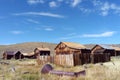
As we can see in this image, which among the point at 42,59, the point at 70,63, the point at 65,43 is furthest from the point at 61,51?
the point at 70,63

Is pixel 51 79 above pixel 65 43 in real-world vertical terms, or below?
below

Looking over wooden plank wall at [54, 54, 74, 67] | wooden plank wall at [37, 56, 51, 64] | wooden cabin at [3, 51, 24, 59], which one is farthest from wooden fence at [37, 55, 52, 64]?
wooden cabin at [3, 51, 24, 59]

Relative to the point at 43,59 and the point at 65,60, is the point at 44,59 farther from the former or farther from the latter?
the point at 65,60

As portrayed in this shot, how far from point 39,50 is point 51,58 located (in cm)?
5222

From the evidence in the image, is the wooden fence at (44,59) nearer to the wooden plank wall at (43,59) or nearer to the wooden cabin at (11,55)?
the wooden plank wall at (43,59)

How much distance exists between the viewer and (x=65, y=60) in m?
32.1

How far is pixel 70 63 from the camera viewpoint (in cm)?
3125

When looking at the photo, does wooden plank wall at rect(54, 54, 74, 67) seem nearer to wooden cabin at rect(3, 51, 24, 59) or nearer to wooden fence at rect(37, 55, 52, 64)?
wooden fence at rect(37, 55, 52, 64)

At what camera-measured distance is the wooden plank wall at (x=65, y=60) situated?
31245mm

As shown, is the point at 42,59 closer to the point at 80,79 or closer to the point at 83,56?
the point at 83,56

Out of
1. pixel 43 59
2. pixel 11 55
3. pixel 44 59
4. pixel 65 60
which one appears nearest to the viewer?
pixel 65 60

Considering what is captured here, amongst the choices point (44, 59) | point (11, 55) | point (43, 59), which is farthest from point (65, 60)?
point (11, 55)

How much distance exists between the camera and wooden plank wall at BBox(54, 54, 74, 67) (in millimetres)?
31245

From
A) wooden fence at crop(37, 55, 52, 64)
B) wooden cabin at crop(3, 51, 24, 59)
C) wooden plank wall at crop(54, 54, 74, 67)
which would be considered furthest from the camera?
wooden cabin at crop(3, 51, 24, 59)
